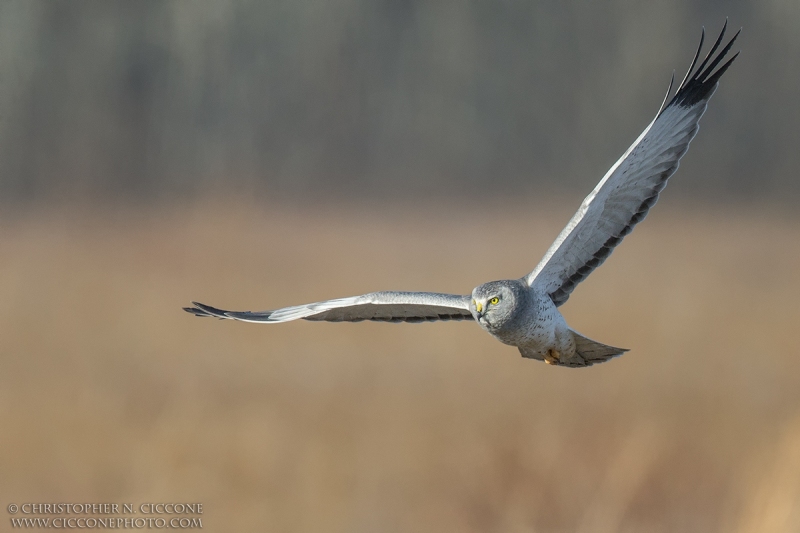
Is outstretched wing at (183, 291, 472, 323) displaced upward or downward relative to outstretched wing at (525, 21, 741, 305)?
downward

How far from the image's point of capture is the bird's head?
14.2ft

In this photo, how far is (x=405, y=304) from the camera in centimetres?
494

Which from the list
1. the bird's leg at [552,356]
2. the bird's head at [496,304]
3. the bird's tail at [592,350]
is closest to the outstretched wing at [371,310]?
the bird's head at [496,304]

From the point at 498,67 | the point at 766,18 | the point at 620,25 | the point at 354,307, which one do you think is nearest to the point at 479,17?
the point at 498,67

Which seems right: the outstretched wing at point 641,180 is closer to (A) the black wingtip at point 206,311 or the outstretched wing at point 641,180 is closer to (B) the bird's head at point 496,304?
(B) the bird's head at point 496,304

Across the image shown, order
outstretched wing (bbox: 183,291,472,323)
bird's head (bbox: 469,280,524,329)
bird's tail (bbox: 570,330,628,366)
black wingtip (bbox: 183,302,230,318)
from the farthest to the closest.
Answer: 1. black wingtip (bbox: 183,302,230,318)
2. bird's tail (bbox: 570,330,628,366)
3. outstretched wing (bbox: 183,291,472,323)
4. bird's head (bbox: 469,280,524,329)

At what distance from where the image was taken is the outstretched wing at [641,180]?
15.5ft

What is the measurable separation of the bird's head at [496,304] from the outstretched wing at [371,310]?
0.61ft

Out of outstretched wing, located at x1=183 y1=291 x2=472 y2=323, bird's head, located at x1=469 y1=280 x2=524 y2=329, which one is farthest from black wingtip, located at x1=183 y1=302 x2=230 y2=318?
bird's head, located at x1=469 y1=280 x2=524 y2=329

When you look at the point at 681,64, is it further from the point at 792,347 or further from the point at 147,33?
the point at 147,33

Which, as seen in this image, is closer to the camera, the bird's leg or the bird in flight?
the bird in flight

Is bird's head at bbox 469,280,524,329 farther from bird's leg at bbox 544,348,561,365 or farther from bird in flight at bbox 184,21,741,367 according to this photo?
bird's leg at bbox 544,348,561,365

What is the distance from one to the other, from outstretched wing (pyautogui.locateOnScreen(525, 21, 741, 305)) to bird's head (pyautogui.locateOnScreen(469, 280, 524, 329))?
0.99 ft

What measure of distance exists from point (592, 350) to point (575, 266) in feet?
1.45
